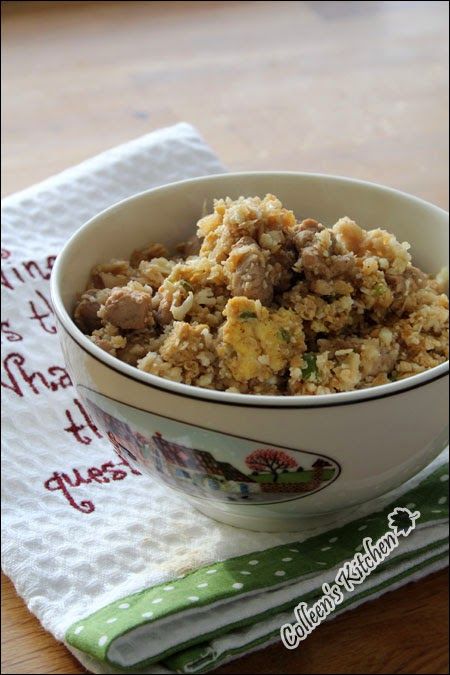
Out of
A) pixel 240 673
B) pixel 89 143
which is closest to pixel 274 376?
pixel 240 673

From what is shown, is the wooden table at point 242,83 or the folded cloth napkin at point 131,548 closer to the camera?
the folded cloth napkin at point 131,548

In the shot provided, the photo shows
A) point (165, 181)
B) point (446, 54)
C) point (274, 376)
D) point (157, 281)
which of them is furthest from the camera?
point (446, 54)

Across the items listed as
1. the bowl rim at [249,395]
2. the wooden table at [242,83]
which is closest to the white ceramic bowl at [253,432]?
the bowl rim at [249,395]

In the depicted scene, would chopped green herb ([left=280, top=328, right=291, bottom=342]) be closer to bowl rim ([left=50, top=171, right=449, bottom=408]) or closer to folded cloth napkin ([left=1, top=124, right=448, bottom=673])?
bowl rim ([left=50, top=171, right=449, bottom=408])

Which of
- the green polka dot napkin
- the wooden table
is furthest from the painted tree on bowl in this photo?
the wooden table

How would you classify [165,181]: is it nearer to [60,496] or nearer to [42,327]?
[42,327]

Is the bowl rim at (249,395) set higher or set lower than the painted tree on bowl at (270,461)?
higher

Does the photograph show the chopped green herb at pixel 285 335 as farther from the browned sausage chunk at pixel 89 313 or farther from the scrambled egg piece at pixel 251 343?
the browned sausage chunk at pixel 89 313
